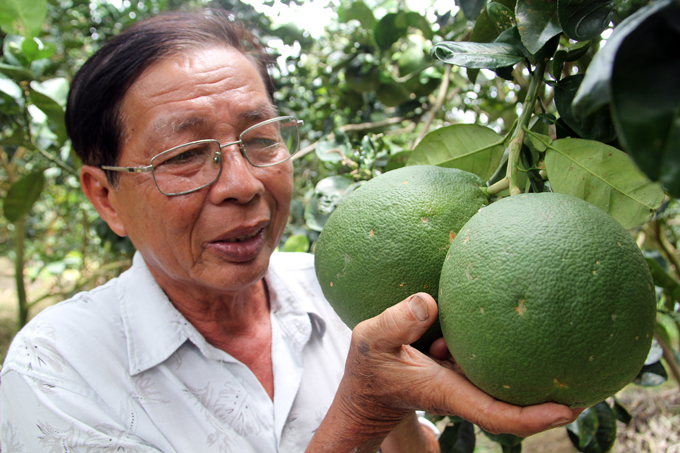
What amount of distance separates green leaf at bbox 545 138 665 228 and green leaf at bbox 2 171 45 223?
8.27ft

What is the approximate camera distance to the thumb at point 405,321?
0.73 metres

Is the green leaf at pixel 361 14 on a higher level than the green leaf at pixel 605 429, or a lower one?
higher

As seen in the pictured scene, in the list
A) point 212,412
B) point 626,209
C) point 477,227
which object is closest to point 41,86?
point 212,412

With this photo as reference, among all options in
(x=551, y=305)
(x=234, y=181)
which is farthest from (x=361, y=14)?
(x=551, y=305)

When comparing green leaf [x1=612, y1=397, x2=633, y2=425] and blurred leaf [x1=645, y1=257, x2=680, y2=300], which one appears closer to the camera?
blurred leaf [x1=645, y1=257, x2=680, y2=300]

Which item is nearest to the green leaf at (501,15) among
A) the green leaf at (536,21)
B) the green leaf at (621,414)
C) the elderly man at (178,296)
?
the green leaf at (536,21)

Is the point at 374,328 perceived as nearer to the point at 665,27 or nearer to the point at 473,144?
the point at 473,144

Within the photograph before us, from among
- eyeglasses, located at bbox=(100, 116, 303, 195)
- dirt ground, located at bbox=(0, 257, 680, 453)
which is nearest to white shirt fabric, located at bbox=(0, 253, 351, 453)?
eyeglasses, located at bbox=(100, 116, 303, 195)

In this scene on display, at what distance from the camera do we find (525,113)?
844 mm

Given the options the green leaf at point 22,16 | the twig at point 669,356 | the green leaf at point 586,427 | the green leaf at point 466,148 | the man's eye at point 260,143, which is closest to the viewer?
the green leaf at point 466,148

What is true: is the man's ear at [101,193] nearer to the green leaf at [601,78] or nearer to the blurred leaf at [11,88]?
the blurred leaf at [11,88]

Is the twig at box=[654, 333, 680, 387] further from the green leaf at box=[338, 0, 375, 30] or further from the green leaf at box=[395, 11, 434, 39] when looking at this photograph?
the green leaf at box=[338, 0, 375, 30]

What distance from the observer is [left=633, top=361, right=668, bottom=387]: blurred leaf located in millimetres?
1524

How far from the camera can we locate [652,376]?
1617mm
